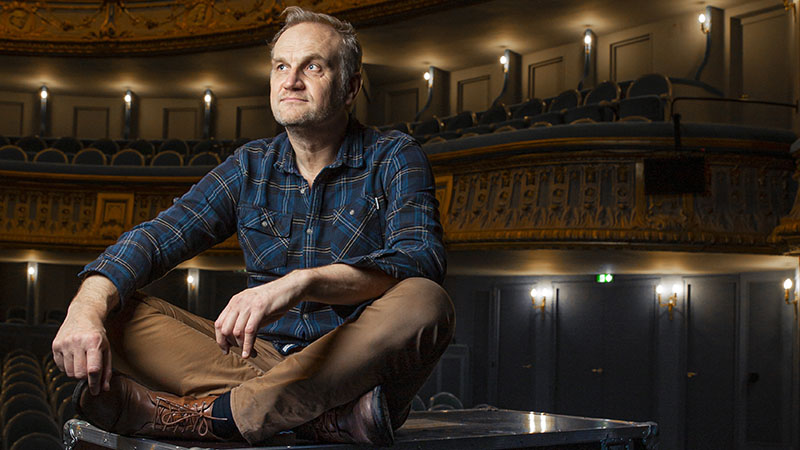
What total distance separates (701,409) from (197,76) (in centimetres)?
880

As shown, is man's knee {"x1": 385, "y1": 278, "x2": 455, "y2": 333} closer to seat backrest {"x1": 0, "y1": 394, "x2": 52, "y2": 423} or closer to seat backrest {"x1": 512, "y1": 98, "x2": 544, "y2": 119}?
seat backrest {"x1": 0, "y1": 394, "x2": 52, "y2": 423}

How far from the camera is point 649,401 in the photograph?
9.38m

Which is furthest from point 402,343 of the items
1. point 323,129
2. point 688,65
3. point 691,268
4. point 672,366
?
point 688,65

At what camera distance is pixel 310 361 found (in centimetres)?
153

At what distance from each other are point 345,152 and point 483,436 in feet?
2.16

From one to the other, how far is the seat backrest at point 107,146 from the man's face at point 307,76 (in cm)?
1046

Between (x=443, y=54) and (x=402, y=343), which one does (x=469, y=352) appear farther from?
(x=402, y=343)

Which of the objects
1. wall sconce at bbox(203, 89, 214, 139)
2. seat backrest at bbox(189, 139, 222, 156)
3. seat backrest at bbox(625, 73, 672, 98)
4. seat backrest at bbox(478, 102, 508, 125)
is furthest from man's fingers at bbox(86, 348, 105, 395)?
wall sconce at bbox(203, 89, 214, 139)

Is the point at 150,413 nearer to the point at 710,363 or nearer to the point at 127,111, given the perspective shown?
the point at 710,363

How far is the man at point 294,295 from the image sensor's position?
4.99 ft

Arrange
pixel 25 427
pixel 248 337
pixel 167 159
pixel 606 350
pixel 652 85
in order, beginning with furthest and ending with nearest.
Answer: pixel 167 159, pixel 606 350, pixel 652 85, pixel 25 427, pixel 248 337

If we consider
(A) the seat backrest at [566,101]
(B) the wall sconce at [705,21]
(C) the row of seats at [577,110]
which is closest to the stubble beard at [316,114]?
(C) the row of seats at [577,110]

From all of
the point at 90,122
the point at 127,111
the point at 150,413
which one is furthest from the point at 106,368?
the point at 90,122

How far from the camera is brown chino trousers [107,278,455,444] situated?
1521mm
